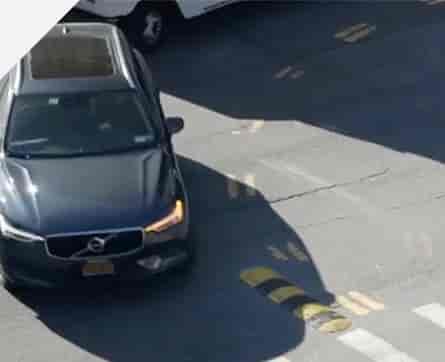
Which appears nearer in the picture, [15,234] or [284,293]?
[15,234]

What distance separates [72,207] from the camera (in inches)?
295

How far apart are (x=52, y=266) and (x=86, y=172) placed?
104 centimetres

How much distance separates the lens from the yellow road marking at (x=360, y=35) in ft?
47.3

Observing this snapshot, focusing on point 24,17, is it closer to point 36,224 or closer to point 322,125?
point 36,224

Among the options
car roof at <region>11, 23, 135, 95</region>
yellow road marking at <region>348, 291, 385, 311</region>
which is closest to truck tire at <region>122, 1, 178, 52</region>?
car roof at <region>11, 23, 135, 95</region>

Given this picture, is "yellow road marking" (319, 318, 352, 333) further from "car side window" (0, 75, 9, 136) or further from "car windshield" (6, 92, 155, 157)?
"car side window" (0, 75, 9, 136)

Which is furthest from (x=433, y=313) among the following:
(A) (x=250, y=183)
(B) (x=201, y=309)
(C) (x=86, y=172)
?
(C) (x=86, y=172)

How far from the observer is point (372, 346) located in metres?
7.02

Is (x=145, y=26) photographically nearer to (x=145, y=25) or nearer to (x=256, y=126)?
(x=145, y=25)

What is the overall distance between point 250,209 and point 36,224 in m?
2.92

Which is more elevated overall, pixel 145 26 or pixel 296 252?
pixel 145 26

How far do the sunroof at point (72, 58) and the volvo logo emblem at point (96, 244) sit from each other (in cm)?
230

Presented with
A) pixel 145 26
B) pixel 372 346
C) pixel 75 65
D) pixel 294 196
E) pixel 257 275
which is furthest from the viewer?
pixel 145 26

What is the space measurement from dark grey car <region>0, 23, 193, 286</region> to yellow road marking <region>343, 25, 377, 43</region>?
18.5 ft
